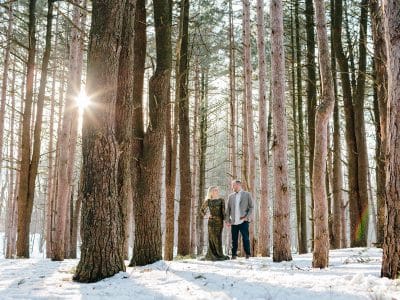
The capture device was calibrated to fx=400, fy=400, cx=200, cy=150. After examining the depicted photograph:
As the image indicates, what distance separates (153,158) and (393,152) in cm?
395

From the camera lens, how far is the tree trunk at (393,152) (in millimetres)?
4297

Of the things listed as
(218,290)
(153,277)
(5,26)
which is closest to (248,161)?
(153,277)

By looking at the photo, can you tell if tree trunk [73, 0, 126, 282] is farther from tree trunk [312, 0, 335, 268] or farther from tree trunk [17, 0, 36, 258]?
tree trunk [17, 0, 36, 258]

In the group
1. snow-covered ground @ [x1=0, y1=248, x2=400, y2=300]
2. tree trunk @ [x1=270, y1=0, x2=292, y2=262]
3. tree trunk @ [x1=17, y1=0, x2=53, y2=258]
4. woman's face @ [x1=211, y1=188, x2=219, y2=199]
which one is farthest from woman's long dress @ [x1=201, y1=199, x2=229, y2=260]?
tree trunk @ [x1=17, y1=0, x2=53, y2=258]

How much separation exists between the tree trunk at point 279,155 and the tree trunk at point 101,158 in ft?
11.3

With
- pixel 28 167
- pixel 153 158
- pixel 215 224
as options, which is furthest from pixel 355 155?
pixel 28 167

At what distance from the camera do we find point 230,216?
32.3 ft

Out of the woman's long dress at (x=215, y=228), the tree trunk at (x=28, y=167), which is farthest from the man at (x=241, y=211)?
the tree trunk at (x=28, y=167)

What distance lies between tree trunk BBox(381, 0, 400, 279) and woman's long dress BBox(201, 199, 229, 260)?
5474 millimetres

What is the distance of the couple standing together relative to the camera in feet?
31.3

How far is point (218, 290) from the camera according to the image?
4328 mm

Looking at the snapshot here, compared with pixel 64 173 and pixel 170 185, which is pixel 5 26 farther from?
pixel 170 185

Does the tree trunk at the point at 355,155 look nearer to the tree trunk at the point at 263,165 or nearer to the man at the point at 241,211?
the tree trunk at the point at 263,165

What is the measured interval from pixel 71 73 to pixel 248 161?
611cm
